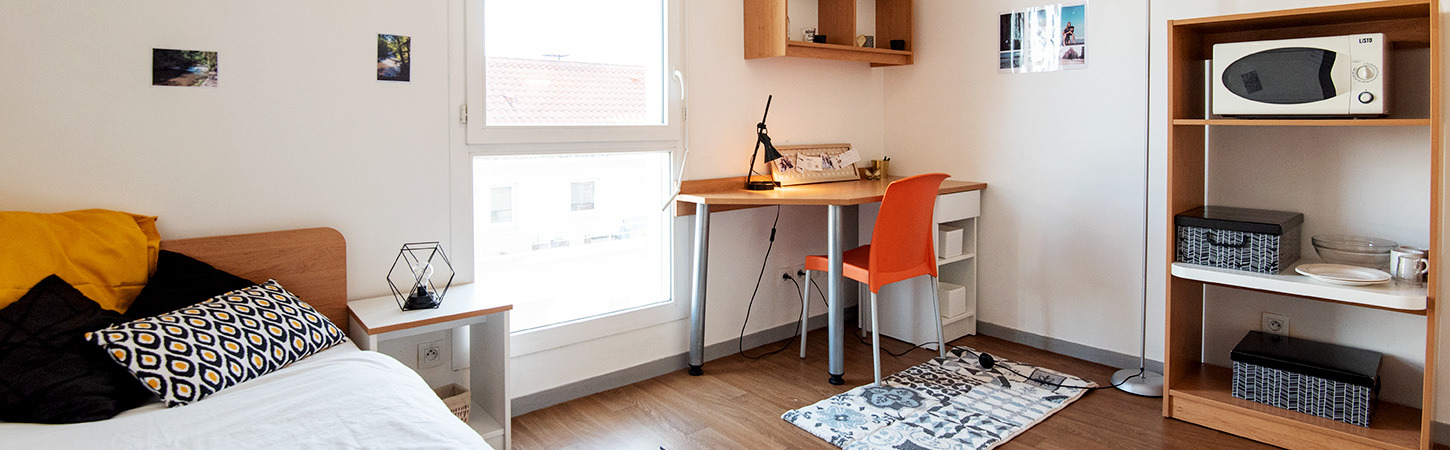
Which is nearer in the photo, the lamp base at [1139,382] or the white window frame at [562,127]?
the white window frame at [562,127]

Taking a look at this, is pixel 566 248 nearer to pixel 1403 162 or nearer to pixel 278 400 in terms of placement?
pixel 278 400

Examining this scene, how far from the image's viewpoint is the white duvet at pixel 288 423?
157 centimetres

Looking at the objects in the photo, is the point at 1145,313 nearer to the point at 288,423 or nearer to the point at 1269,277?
the point at 1269,277

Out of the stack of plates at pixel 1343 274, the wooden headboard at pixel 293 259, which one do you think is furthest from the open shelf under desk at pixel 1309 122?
the wooden headboard at pixel 293 259

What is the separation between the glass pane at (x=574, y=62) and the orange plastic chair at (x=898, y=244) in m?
0.94

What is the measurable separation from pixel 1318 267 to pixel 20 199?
355 centimetres

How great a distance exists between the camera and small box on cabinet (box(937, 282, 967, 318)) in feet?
12.6

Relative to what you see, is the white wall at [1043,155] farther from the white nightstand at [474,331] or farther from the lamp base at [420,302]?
the lamp base at [420,302]

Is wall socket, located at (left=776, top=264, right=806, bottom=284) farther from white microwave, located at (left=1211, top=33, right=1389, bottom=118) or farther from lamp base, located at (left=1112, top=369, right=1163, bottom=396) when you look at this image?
white microwave, located at (left=1211, top=33, right=1389, bottom=118)

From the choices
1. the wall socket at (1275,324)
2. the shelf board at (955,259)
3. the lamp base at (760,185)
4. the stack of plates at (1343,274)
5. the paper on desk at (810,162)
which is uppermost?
the paper on desk at (810,162)

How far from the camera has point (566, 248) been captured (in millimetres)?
3168

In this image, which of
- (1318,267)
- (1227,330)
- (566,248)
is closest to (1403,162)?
(1318,267)

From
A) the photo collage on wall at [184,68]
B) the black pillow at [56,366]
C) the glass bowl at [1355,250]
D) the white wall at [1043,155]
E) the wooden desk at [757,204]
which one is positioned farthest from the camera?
the white wall at [1043,155]

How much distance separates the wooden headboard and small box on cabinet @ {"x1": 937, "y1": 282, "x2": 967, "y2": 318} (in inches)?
94.7
